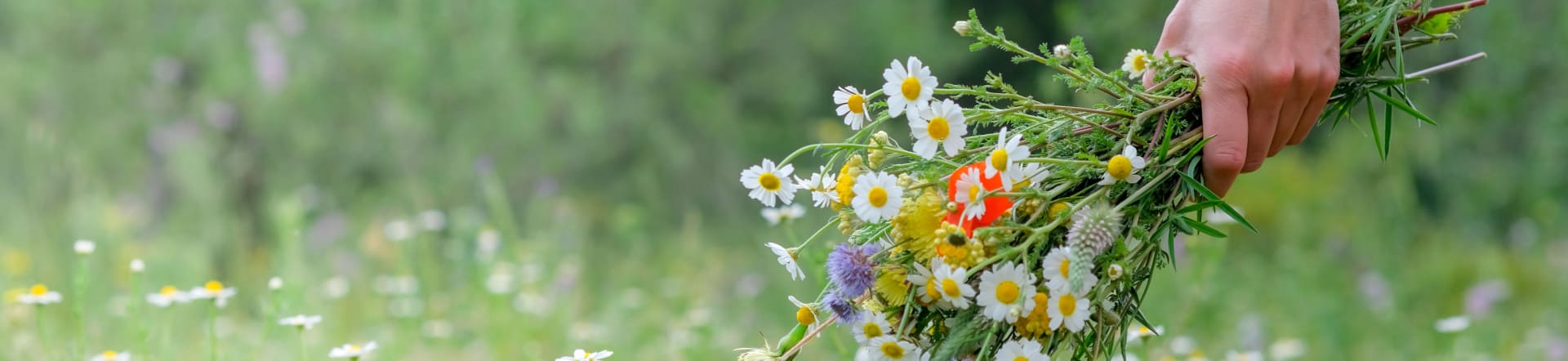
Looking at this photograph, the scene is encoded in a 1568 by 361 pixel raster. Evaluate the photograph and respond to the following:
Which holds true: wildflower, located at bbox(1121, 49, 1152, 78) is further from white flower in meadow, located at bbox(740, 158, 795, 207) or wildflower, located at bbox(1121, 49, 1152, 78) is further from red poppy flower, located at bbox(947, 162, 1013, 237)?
white flower in meadow, located at bbox(740, 158, 795, 207)

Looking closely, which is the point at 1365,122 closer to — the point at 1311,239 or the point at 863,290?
the point at 1311,239

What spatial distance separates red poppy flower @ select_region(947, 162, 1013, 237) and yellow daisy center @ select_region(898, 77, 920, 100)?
8 cm

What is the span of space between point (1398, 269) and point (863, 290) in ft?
13.8

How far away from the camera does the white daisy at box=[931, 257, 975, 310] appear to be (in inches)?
38.5

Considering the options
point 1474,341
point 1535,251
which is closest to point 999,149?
point 1474,341

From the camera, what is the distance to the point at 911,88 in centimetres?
103

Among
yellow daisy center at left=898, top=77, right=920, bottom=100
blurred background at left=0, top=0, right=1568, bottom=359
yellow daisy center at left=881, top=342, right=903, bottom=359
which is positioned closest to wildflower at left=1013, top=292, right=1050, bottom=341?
yellow daisy center at left=881, top=342, right=903, bottom=359

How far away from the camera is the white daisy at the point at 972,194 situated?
986 mm

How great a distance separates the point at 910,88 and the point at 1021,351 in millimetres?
255

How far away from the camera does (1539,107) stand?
484cm

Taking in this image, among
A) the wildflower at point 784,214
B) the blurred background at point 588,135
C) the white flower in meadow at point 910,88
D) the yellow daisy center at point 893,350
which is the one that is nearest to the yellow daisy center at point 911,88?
the white flower in meadow at point 910,88

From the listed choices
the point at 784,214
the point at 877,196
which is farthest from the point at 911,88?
the point at 784,214

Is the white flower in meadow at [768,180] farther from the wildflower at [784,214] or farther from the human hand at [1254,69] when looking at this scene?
the wildflower at [784,214]

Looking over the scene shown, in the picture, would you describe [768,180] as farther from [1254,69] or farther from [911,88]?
[1254,69]
